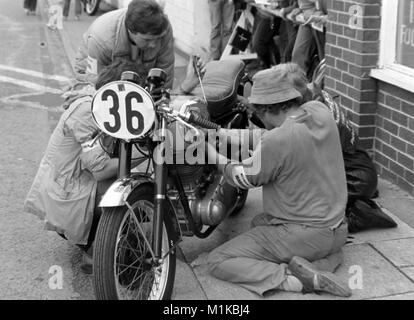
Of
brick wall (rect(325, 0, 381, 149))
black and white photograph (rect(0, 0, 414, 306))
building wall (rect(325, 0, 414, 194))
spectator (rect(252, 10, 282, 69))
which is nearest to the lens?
black and white photograph (rect(0, 0, 414, 306))

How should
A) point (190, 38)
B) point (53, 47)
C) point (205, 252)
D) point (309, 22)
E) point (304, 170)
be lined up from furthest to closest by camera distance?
point (53, 47) < point (190, 38) < point (309, 22) < point (205, 252) < point (304, 170)

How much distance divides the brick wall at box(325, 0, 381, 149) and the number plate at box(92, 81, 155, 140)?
2.48m

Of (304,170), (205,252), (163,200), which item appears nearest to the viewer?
(163,200)

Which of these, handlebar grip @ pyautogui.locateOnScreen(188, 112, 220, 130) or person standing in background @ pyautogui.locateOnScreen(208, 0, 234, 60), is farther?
person standing in background @ pyautogui.locateOnScreen(208, 0, 234, 60)

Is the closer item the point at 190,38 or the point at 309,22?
the point at 309,22

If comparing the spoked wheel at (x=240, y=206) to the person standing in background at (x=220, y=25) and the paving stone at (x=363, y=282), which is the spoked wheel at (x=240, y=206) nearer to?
the paving stone at (x=363, y=282)

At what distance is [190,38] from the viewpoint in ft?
36.7

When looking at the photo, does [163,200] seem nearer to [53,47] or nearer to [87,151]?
[87,151]

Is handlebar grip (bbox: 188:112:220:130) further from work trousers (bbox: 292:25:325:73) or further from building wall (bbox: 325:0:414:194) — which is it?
work trousers (bbox: 292:25:325:73)

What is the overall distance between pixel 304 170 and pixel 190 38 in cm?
776

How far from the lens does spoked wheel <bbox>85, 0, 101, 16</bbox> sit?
16114 mm

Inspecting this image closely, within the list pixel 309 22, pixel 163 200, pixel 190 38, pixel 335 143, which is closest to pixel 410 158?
pixel 335 143

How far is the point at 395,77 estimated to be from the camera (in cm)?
499

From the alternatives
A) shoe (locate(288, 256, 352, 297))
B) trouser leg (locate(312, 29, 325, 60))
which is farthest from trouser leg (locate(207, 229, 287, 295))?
trouser leg (locate(312, 29, 325, 60))
